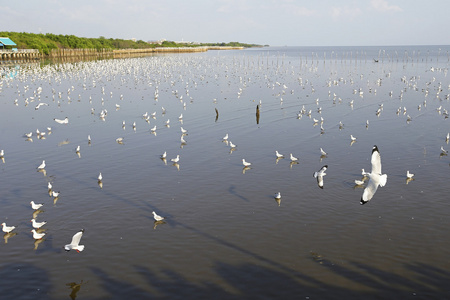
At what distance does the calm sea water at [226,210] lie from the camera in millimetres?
15469

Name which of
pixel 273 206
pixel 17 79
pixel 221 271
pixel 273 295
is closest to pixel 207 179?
pixel 273 206

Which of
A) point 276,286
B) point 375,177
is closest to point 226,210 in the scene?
point 276,286

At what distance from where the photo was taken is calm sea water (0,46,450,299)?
1547 centimetres

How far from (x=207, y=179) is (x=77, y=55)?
17307cm

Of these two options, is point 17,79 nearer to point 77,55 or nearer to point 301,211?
point 301,211

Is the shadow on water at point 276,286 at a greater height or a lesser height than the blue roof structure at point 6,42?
lesser

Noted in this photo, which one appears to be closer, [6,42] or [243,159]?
[243,159]

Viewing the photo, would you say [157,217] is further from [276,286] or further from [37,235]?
[276,286]

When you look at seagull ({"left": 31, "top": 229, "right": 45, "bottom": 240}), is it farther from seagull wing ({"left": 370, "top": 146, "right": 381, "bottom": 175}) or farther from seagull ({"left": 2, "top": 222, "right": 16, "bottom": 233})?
seagull wing ({"left": 370, "top": 146, "right": 381, "bottom": 175})

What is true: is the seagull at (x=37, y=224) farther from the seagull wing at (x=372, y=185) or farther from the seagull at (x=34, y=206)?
the seagull wing at (x=372, y=185)

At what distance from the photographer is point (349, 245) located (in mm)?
17781

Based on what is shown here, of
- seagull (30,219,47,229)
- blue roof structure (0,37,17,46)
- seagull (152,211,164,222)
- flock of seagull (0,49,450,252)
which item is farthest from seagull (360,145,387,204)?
blue roof structure (0,37,17,46)

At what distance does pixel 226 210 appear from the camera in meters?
21.4

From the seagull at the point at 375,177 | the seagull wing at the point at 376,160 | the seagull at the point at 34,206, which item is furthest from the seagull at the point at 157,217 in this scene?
the seagull wing at the point at 376,160
